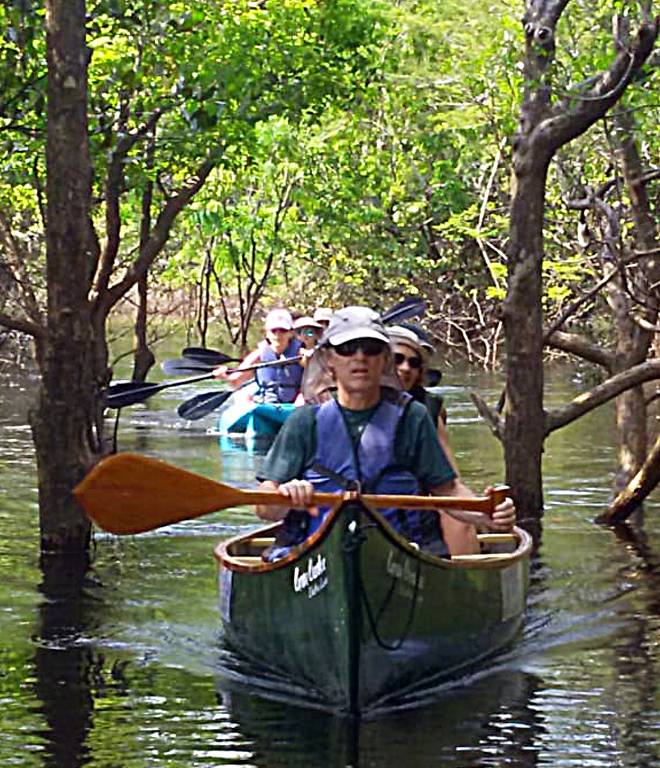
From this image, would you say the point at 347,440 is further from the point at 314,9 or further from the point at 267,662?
the point at 314,9

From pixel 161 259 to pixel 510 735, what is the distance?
38649 millimetres

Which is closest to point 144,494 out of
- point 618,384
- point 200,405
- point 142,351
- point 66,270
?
point 66,270

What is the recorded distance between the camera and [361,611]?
349 inches

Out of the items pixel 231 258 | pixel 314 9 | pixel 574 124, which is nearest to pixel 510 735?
pixel 574 124

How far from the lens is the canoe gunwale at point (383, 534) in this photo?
8711 mm

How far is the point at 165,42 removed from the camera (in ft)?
64.3

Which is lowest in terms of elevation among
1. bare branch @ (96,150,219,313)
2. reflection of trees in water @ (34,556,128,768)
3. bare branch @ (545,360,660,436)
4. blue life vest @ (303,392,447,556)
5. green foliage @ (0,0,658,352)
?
reflection of trees in water @ (34,556,128,768)

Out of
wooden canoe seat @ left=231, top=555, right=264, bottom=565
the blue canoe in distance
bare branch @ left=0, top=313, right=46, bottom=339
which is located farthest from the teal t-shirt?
the blue canoe in distance

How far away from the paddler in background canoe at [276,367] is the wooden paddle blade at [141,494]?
12255 mm

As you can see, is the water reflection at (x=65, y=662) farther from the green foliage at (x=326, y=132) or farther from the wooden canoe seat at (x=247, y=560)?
the green foliage at (x=326, y=132)

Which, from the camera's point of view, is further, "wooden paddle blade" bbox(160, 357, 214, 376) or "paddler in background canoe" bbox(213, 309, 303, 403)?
"paddler in background canoe" bbox(213, 309, 303, 403)

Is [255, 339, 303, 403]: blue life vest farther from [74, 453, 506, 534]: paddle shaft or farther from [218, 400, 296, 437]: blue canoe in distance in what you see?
[74, 453, 506, 534]: paddle shaft

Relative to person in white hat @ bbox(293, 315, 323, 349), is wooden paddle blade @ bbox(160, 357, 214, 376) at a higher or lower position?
lower

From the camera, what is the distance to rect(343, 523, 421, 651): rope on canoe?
342 inches
